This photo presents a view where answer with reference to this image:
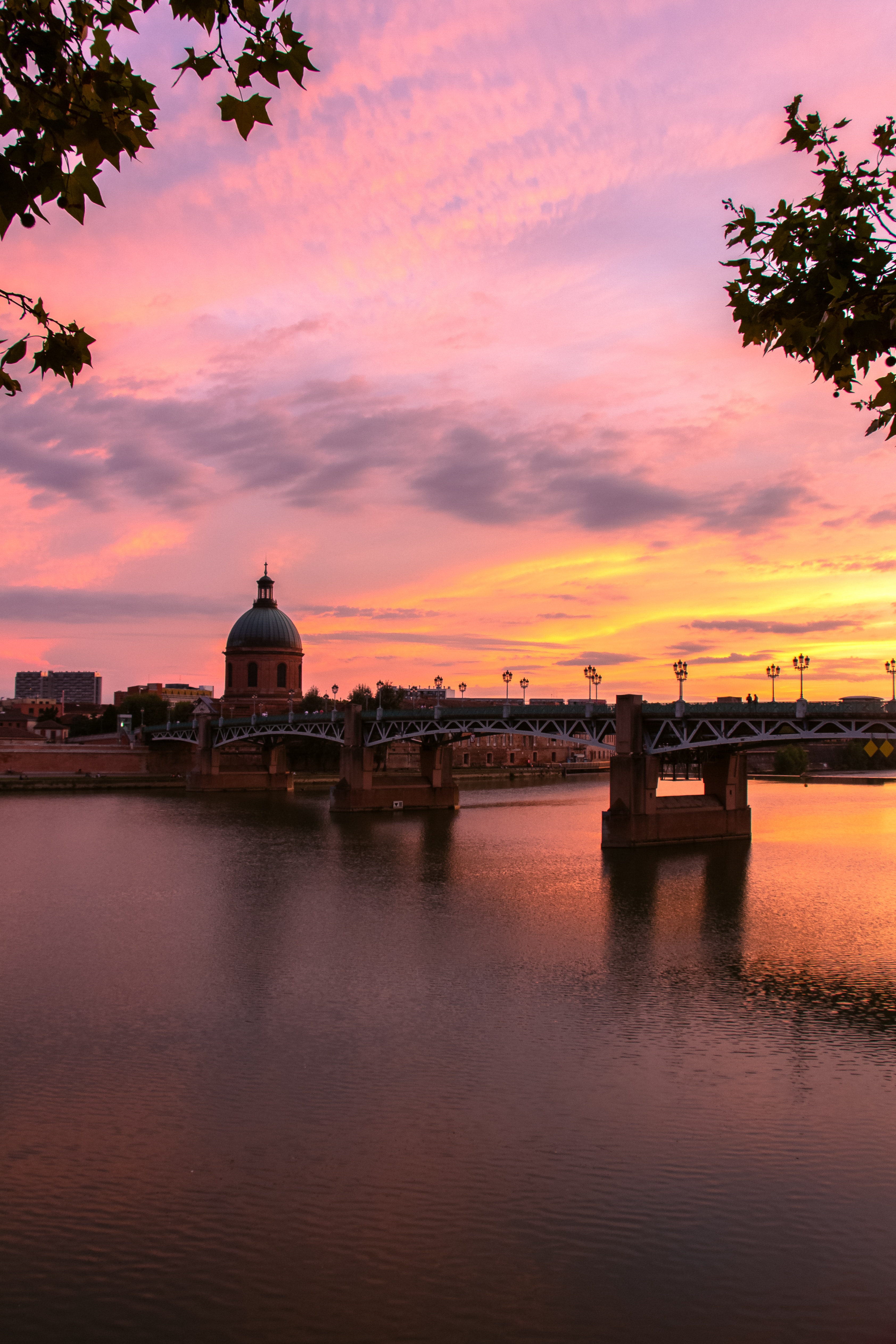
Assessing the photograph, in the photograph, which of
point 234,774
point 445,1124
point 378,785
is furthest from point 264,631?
point 445,1124

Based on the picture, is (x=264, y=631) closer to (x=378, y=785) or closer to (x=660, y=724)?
(x=378, y=785)

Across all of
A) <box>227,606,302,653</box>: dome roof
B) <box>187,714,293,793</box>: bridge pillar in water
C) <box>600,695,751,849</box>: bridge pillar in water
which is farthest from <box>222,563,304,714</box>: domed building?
<box>600,695,751,849</box>: bridge pillar in water

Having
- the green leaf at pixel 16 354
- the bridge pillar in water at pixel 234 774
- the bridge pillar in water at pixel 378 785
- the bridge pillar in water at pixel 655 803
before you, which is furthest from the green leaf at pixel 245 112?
the bridge pillar in water at pixel 234 774

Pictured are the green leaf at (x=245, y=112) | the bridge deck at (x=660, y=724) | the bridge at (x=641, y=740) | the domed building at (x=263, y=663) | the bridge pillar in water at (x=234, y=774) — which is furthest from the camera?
the domed building at (x=263, y=663)

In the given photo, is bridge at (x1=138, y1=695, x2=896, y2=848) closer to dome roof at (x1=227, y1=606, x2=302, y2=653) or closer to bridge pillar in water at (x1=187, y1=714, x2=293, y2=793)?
bridge pillar in water at (x1=187, y1=714, x2=293, y2=793)

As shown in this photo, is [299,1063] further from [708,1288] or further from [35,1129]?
[708,1288]

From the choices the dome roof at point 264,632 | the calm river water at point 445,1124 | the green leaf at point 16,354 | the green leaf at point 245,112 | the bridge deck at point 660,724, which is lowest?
the calm river water at point 445,1124

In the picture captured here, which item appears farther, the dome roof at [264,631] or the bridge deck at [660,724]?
the dome roof at [264,631]

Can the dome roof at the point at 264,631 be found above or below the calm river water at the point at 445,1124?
above

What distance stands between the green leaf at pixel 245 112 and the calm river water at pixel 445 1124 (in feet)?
33.5

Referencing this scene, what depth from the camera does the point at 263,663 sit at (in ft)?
433

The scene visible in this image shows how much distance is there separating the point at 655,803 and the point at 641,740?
10.5 feet

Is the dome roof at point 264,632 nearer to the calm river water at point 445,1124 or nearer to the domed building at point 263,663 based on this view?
the domed building at point 263,663

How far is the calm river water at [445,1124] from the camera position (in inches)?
419
